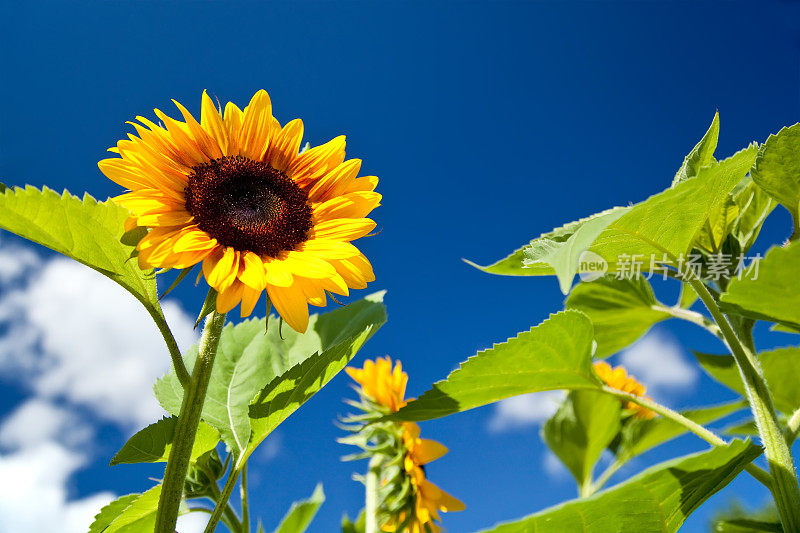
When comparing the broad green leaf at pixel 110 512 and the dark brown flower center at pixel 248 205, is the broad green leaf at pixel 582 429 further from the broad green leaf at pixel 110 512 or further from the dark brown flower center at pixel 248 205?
the broad green leaf at pixel 110 512

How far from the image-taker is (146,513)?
977 mm

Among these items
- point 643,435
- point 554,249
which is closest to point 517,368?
point 554,249

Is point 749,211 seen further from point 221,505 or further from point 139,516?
point 139,516

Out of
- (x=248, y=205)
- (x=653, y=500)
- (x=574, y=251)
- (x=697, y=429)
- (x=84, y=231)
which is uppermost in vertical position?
(x=248, y=205)

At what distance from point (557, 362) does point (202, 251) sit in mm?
561

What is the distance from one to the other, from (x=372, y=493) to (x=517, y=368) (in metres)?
0.75

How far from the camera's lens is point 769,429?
39.1 inches

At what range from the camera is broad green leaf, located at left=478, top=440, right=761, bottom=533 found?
2.21 ft

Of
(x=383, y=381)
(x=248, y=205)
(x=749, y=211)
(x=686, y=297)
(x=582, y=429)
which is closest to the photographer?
(x=248, y=205)

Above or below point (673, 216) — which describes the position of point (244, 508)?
below

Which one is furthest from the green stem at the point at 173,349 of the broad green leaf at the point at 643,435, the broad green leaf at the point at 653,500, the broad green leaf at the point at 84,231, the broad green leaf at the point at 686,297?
the broad green leaf at the point at 643,435

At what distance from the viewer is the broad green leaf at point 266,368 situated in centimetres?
87

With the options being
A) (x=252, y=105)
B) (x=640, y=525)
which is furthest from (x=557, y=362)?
(x=252, y=105)

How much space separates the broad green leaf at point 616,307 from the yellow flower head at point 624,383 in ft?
1.73
